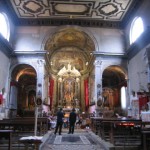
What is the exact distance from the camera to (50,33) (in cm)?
1884

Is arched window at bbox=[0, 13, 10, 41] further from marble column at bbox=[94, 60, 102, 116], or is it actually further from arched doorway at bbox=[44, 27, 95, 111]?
marble column at bbox=[94, 60, 102, 116]

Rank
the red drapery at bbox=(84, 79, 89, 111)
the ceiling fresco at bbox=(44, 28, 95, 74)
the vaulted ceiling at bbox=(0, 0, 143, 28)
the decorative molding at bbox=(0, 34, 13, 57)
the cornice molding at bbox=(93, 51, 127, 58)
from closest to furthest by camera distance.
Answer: the decorative molding at bbox=(0, 34, 13, 57) → the vaulted ceiling at bbox=(0, 0, 143, 28) → the cornice molding at bbox=(93, 51, 127, 58) → the ceiling fresco at bbox=(44, 28, 95, 74) → the red drapery at bbox=(84, 79, 89, 111)

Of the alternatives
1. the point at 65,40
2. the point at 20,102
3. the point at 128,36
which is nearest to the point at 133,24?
the point at 128,36

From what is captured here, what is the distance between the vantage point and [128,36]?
18406 mm

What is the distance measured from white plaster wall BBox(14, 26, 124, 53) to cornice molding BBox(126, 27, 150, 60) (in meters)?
1.43

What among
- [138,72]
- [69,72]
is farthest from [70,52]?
[138,72]

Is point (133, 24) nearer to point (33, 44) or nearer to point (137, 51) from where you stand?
point (137, 51)

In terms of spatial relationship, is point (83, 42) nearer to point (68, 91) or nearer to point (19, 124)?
point (68, 91)

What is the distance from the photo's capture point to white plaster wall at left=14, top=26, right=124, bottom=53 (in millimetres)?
18655

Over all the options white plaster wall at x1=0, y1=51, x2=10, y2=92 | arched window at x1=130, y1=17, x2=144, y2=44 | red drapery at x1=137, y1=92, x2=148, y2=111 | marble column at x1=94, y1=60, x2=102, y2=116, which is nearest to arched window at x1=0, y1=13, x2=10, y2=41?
white plaster wall at x1=0, y1=51, x2=10, y2=92

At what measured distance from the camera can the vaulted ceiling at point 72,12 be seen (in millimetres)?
16344

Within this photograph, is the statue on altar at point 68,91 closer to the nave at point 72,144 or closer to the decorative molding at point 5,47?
the decorative molding at point 5,47

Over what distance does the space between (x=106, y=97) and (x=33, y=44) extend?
383 inches

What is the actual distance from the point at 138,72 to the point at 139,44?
1887mm
